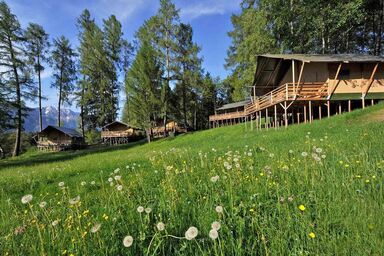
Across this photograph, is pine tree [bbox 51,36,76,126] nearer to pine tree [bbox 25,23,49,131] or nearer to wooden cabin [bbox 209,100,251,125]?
pine tree [bbox 25,23,49,131]

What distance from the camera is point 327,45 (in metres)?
33.4

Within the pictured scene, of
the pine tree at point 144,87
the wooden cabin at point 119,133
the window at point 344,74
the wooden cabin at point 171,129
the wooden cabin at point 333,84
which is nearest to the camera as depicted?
the wooden cabin at point 333,84

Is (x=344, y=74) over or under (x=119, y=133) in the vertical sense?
over

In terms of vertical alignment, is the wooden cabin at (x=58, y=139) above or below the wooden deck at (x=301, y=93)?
below

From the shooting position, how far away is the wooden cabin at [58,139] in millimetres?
49978

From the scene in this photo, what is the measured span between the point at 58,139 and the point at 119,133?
1096 cm

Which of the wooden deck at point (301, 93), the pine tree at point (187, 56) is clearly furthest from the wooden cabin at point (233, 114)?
the wooden deck at point (301, 93)

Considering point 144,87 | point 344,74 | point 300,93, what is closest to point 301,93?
point 300,93

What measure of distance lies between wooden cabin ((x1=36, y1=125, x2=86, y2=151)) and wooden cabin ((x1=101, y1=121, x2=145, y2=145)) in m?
4.38

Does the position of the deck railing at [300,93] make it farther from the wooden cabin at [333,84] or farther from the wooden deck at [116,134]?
the wooden deck at [116,134]

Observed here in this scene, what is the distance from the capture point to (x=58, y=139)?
5244cm

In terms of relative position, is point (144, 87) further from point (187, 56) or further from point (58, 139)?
point (58, 139)

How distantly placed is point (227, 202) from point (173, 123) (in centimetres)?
5652

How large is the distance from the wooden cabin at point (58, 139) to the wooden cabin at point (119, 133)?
14.4ft
